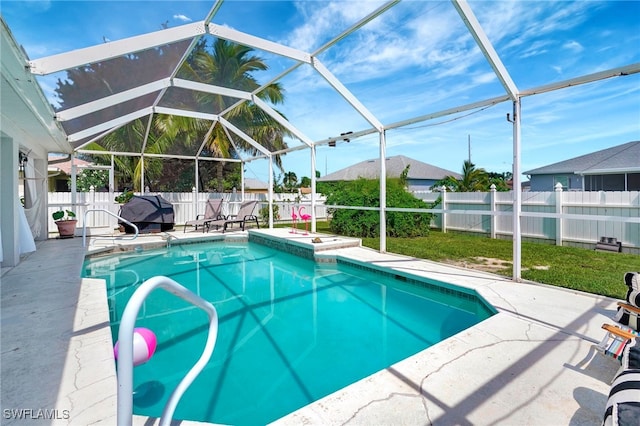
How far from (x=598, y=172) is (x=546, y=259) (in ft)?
27.4

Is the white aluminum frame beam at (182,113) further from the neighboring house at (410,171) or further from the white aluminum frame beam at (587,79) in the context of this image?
the neighboring house at (410,171)

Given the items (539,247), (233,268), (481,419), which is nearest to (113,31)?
(233,268)

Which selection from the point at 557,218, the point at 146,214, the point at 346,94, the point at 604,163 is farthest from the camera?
the point at 604,163

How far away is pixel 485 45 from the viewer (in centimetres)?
414

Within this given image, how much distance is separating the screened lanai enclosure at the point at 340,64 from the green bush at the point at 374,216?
1.90 m

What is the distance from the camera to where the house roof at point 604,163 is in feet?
38.4

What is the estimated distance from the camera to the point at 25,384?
79.6 inches

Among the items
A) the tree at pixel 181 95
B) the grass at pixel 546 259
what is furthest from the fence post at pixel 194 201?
the grass at pixel 546 259

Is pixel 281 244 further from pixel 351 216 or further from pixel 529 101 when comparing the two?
pixel 529 101

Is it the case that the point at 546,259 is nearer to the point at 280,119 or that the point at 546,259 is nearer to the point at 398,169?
the point at 280,119

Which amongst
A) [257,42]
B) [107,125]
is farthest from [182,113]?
[257,42]

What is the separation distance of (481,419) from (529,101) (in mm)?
4249

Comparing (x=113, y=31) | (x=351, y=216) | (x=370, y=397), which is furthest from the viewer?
(x=351, y=216)

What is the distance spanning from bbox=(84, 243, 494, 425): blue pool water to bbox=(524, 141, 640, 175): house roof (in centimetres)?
1142
